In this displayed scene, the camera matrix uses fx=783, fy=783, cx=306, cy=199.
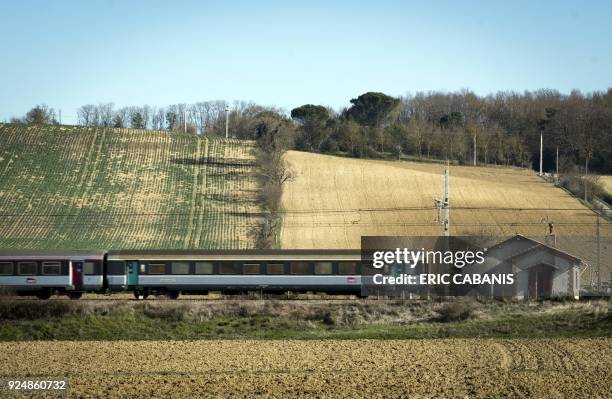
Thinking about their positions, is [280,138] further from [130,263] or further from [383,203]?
[130,263]

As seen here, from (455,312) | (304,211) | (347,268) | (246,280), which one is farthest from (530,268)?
(304,211)

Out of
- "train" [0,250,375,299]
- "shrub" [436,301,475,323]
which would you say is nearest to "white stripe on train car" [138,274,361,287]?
"train" [0,250,375,299]

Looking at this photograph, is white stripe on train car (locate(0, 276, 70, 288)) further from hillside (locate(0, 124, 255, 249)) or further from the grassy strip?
hillside (locate(0, 124, 255, 249))

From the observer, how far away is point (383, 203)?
7300 cm

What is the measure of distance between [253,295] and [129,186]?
38356mm

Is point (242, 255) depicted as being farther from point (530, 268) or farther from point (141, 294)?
point (530, 268)

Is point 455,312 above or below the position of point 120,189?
below

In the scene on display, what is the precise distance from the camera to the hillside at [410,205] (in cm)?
6359

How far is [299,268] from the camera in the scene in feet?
135

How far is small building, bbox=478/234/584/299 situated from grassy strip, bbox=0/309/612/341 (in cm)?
503

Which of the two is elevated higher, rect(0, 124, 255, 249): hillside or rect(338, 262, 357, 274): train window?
rect(0, 124, 255, 249): hillside

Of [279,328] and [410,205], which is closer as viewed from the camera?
[279,328]

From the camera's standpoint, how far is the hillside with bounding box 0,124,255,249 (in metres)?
63.5

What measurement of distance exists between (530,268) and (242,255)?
1501 centimetres
